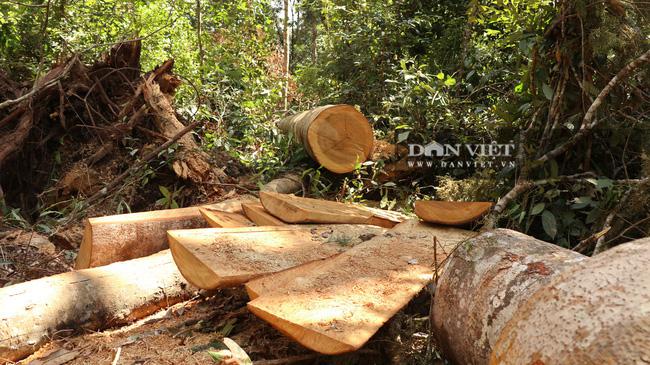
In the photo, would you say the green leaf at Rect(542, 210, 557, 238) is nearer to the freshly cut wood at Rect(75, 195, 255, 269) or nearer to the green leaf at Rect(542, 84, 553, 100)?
the green leaf at Rect(542, 84, 553, 100)

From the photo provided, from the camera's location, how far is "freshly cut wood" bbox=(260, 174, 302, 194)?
4937mm

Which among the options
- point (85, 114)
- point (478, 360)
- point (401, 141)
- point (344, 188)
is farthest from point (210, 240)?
point (85, 114)

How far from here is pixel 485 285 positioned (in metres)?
1.96

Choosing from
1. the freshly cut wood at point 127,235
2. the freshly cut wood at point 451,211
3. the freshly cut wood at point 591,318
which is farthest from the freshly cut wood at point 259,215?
the freshly cut wood at point 591,318

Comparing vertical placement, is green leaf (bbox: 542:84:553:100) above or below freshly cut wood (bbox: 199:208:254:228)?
above

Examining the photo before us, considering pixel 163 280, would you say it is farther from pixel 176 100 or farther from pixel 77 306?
pixel 176 100

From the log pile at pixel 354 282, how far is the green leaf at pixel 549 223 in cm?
41

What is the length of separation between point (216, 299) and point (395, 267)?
3.68 ft

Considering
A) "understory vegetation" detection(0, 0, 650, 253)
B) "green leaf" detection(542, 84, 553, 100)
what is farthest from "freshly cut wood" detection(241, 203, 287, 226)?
"green leaf" detection(542, 84, 553, 100)

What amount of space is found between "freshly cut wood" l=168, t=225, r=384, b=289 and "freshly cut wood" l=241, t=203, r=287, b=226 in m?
0.24

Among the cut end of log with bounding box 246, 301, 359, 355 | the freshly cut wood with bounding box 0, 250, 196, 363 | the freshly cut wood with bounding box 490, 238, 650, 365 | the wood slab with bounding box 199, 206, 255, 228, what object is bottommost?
the freshly cut wood with bounding box 0, 250, 196, 363

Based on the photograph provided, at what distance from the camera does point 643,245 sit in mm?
1323

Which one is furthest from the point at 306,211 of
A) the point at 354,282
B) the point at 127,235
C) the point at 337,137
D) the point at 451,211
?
the point at 337,137

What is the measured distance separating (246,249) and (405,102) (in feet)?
10.6
